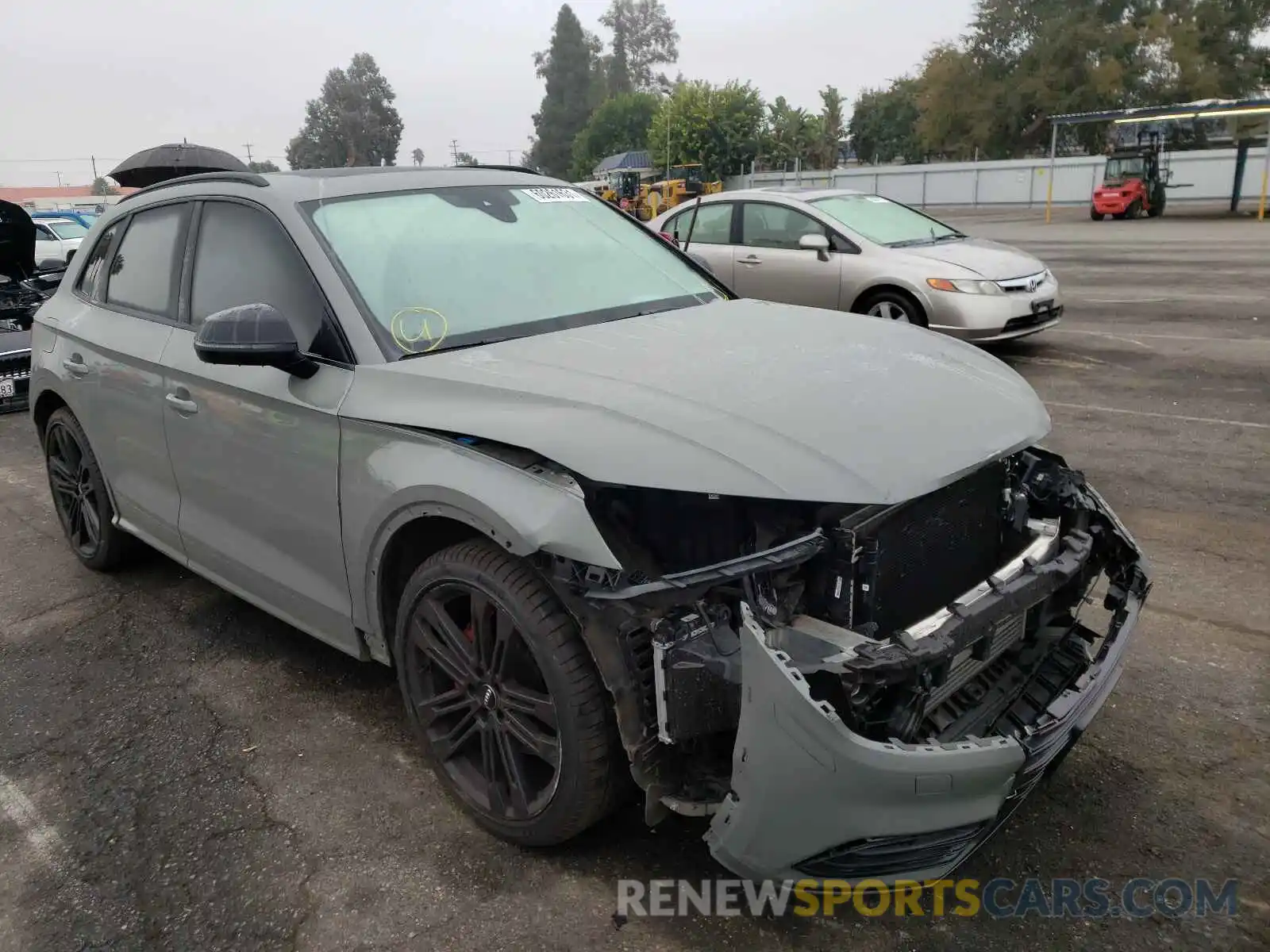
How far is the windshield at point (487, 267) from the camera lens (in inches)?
120

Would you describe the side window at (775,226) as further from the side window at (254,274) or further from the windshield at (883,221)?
the side window at (254,274)

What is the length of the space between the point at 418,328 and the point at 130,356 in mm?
1618

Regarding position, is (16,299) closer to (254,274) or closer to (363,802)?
(254,274)

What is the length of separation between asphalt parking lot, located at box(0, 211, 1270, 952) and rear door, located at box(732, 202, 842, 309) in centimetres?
471

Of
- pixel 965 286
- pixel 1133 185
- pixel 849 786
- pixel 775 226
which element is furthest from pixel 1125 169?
pixel 849 786

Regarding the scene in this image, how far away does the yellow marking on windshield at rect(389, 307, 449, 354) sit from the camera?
9.62 feet

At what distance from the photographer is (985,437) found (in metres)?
2.50

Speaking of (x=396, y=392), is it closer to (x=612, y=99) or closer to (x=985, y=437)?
(x=985, y=437)

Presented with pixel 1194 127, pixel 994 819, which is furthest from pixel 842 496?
pixel 1194 127

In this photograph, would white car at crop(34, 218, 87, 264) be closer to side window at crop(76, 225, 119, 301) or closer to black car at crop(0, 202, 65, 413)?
black car at crop(0, 202, 65, 413)

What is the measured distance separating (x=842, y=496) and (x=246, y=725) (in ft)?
7.98

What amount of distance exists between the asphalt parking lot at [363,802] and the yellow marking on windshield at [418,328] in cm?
137

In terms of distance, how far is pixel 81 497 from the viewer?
4781 millimetres

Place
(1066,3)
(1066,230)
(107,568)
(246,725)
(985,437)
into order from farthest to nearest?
(1066,3), (1066,230), (107,568), (246,725), (985,437)
